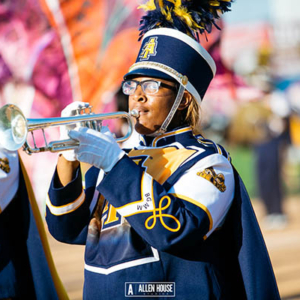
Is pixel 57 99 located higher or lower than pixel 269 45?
lower

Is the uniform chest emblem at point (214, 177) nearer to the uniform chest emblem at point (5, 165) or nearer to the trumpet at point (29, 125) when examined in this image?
the trumpet at point (29, 125)

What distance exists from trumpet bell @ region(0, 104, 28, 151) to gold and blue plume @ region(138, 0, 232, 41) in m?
0.81

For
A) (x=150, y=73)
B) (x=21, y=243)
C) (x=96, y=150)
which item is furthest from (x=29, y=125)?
(x=21, y=243)

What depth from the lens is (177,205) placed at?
2520 mm

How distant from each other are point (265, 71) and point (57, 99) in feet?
24.3

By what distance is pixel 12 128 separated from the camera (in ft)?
9.00

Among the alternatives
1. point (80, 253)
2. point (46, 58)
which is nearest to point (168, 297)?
point (80, 253)

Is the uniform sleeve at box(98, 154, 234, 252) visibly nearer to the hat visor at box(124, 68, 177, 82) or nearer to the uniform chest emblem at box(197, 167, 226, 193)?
the uniform chest emblem at box(197, 167, 226, 193)

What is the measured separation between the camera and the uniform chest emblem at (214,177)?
8.52 feet

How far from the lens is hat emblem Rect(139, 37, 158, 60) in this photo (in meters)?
2.89

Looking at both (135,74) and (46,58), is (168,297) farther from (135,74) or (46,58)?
(46,58)

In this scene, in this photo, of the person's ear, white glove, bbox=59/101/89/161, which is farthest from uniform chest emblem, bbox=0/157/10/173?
the person's ear

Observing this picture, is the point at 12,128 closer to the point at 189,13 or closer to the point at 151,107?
the point at 151,107

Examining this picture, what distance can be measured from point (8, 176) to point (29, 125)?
2.79 feet
